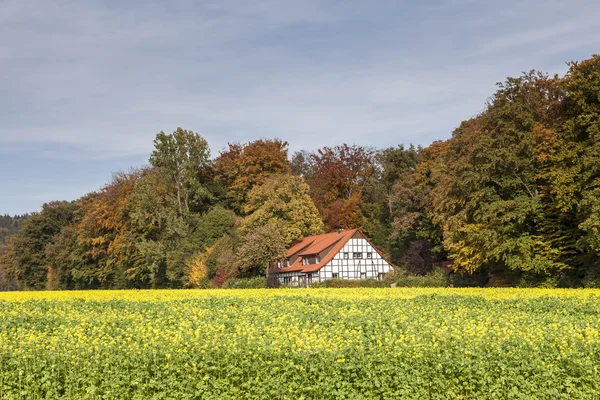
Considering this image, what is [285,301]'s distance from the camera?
2717cm

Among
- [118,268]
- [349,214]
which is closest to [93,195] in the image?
[118,268]

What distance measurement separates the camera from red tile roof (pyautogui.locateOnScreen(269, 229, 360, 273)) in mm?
64562

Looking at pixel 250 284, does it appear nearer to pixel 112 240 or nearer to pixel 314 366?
pixel 112 240

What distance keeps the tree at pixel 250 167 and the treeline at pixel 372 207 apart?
0.18 metres

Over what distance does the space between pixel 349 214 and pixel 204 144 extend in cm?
2112

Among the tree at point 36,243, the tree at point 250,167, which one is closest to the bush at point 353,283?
the tree at point 250,167

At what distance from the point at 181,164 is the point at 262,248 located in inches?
852

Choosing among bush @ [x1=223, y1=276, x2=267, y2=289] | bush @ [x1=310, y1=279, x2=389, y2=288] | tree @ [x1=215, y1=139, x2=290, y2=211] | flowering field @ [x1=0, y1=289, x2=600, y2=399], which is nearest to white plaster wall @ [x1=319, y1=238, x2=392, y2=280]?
bush @ [x1=223, y1=276, x2=267, y2=289]

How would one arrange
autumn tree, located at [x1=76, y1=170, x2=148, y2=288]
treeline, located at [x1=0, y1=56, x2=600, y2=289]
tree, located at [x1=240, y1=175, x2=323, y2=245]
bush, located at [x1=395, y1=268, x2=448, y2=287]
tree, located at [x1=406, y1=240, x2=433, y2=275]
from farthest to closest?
autumn tree, located at [x1=76, y1=170, x2=148, y2=288] < tree, located at [x1=240, y1=175, x2=323, y2=245] < tree, located at [x1=406, y1=240, x2=433, y2=275] < bush, located at [x1=395, y1=268, x2=448, y2=287] < treeline, located at [x1=0, y1=56, x2=600, y2=289]

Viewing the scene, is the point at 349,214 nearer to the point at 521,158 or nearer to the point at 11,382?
the point at 521,158

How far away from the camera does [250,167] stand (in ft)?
266

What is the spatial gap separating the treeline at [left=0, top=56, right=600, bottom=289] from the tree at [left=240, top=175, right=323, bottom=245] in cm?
17

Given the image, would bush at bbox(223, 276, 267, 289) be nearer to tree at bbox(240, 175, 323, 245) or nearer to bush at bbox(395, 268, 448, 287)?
tree at bbox(240, 175, 323, 245)

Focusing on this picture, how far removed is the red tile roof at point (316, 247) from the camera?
212 ft
